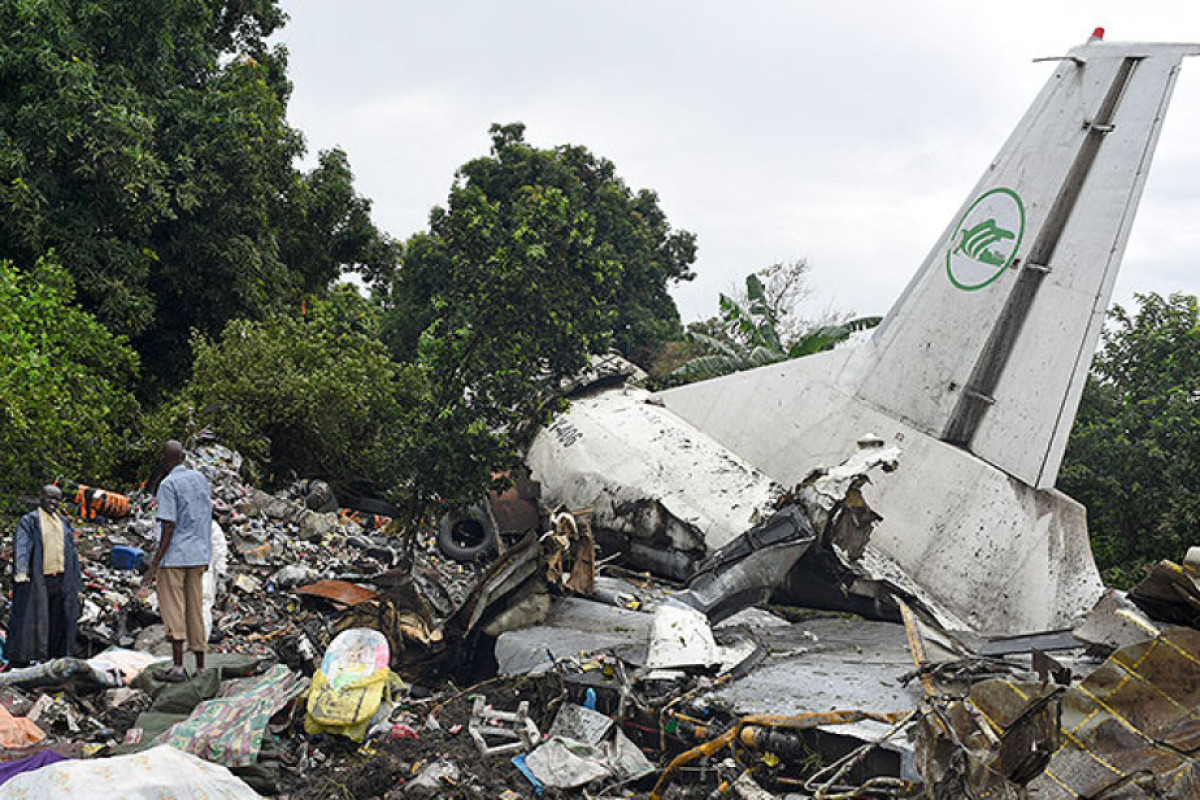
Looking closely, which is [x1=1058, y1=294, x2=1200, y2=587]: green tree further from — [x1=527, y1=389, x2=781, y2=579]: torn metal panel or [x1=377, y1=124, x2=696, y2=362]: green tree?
[x1=377, y1=124, x2=696, y2=362]: green tree

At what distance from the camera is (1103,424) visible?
17.4m

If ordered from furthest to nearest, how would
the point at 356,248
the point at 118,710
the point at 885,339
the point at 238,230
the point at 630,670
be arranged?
the point at 356,248 < the point at 238,230 < the point at 885,339 < the point at 630,670 < the point at 118,710

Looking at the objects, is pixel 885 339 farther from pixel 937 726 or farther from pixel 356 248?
pixel 356 248

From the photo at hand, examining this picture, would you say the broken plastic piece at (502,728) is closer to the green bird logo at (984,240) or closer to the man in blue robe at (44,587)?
the man in blue robe at (44,587)

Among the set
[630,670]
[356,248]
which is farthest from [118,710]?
[356,248]

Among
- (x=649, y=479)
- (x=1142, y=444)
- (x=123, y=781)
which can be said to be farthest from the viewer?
(x=1142, y=444)

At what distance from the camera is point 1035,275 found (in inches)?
368

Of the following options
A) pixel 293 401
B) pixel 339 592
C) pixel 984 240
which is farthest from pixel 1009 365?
pixel 293 401

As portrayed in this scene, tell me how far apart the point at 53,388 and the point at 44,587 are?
153 inches

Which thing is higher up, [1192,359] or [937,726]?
[1192,359]

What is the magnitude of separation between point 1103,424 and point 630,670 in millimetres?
14530

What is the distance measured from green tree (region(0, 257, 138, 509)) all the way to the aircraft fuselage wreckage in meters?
6.10

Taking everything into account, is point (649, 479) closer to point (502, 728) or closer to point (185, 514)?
point (502, 728)

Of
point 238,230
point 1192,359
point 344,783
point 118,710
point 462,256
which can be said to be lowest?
point 344,783
